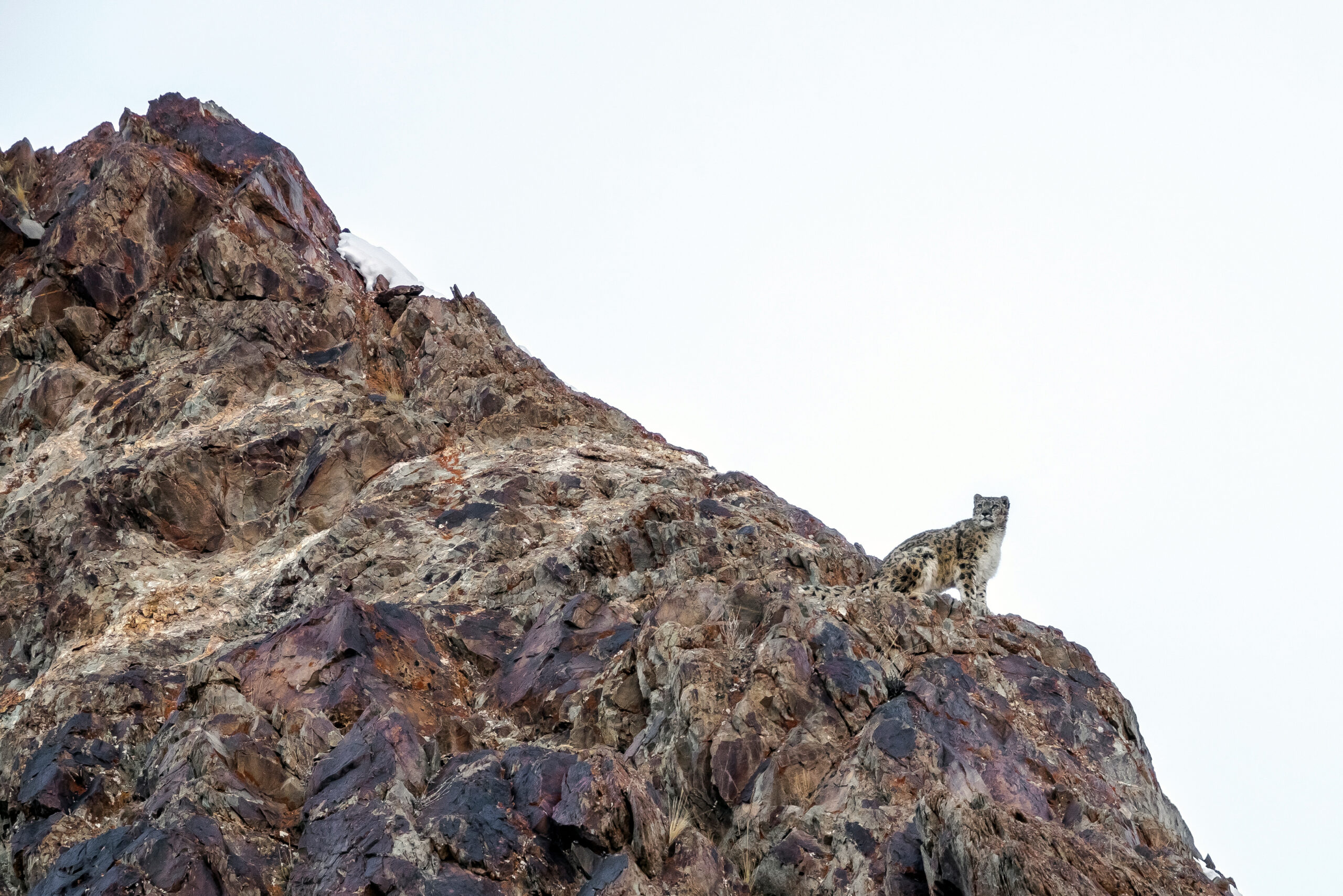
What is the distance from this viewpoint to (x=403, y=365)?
30250 millimetres

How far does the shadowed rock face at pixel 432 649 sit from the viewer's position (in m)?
12.3

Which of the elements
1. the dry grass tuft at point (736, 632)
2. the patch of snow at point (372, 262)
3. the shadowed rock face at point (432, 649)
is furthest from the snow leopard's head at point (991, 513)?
the patch of snow at point (372, 262)

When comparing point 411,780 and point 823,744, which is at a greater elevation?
point 823,744

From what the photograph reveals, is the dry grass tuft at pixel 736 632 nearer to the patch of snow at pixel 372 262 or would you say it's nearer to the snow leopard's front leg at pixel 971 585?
the snow leopard's front leg at pixel 971 585

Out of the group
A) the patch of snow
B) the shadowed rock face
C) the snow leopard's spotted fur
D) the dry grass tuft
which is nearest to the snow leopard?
the snow leopard's spotted fur

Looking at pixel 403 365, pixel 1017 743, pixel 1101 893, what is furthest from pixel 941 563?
pixel 403 365

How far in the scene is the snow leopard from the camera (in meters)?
20.5

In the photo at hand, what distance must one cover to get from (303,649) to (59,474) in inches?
491

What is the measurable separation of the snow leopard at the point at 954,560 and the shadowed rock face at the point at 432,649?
119cm

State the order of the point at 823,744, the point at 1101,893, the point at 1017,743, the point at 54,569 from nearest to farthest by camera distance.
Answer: the point at 1101,893 → the point at 823,744 → the point at 1017,743 → the point at 54,569

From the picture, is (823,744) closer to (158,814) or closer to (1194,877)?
(1194,877)

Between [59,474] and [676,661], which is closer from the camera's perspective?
[676,661]

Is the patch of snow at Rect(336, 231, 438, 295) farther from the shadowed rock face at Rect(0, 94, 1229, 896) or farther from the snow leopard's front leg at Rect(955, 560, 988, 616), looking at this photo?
the snow leopard's front leg at Rect(955, 560, 988, 616)

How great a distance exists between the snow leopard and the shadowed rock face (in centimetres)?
119
